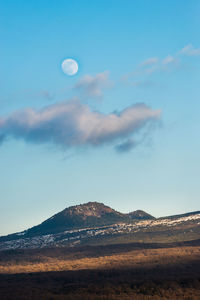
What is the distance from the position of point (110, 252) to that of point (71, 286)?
9584cm

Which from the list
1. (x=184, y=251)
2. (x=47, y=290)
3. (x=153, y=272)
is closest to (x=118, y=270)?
(x=153, y=272)

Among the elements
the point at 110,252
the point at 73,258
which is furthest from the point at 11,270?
the point at 110,252

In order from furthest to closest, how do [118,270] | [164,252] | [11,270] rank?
[164,252] → [11,270] → [118,270]

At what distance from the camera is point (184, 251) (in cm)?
17100

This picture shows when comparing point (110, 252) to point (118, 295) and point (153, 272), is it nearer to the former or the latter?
point (153, 272)

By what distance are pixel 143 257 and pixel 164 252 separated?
15.0 meters

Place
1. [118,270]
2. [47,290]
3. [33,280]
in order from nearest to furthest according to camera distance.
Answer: [47,290] < [33,280] < [118,270]

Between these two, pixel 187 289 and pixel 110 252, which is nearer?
pixel 187 289

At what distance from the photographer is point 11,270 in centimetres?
15175

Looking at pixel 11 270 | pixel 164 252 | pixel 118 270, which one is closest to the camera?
pixel 118 270

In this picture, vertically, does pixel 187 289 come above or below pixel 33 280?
below

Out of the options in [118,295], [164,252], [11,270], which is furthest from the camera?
[164,252]

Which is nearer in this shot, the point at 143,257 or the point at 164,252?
the point at 143,257

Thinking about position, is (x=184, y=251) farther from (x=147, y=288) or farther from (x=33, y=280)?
(x=147, y=288)
